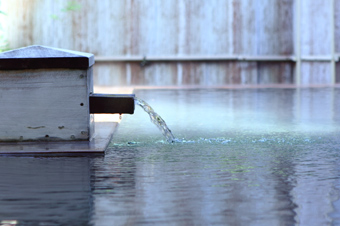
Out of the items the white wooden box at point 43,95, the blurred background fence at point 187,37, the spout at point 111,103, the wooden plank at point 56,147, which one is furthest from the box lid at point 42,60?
the blurred background fence at point 187,37

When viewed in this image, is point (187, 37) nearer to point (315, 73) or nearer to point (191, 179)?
point (315, 73)

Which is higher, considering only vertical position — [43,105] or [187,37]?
[187,37]

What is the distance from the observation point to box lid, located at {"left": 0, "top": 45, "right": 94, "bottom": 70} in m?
6.21

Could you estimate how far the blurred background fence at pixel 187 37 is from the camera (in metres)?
16.1

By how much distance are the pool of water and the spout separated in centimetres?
31

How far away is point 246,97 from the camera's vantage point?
1286 cm

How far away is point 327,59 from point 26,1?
6.44 meters

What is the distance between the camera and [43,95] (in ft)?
20.5

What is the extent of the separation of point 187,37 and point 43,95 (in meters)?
10.4

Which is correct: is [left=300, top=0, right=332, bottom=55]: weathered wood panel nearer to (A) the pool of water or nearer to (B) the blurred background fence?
(B) the blurred background fence

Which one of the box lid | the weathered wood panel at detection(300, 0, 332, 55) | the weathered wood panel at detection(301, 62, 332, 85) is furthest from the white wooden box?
the weathered wood panel at detection(301, 62, 332, 85)

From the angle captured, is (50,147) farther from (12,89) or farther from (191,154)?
(191,154)

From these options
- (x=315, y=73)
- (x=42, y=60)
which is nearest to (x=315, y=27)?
(x=315, y=73)

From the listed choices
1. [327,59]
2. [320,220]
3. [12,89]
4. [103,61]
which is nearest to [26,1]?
[103,61]
